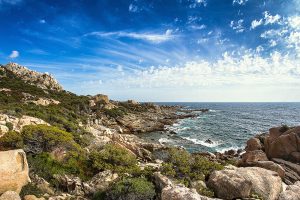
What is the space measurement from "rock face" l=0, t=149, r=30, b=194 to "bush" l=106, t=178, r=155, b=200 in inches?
177

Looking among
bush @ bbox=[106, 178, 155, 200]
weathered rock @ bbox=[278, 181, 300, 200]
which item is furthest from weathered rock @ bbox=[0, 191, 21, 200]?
weathered rock @ bbox=[278, 181, 300, 200]

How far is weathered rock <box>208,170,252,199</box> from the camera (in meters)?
12.3

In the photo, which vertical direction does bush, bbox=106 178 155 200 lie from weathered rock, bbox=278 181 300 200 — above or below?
above

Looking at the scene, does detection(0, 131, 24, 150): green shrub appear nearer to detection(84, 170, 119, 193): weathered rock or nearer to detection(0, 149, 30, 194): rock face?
detection(0, 149, 30, 194): rock face

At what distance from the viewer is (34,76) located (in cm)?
9544

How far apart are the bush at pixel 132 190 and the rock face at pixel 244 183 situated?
3.66 m

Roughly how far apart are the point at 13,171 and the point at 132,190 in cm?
607

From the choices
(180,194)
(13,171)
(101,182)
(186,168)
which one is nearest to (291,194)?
(186,168)

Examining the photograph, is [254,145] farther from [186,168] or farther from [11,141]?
[11,141]

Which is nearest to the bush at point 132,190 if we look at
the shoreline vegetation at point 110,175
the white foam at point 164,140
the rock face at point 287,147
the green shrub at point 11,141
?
the shoreline vegetation at point 110,175

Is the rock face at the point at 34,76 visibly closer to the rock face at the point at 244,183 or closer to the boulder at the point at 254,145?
the boulder at the point at 254,145

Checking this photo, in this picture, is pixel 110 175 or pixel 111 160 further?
pixel 111 160

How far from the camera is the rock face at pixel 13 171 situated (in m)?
11.6

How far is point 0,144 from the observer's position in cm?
1728
